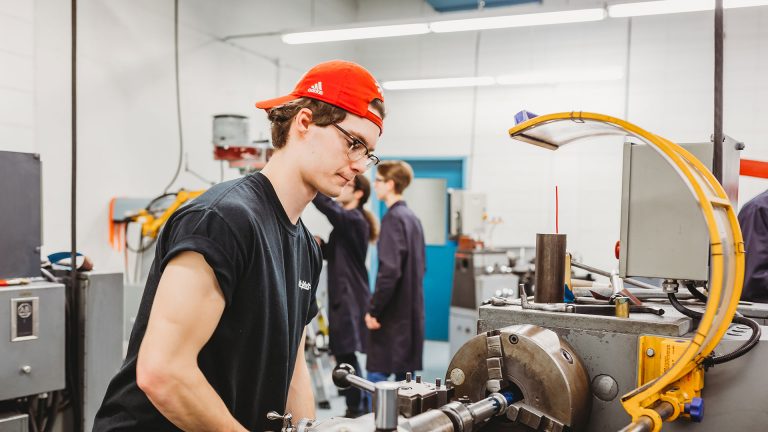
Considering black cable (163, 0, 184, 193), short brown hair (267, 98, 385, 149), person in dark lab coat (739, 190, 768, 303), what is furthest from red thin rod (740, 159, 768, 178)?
black cable (163, 0, 184, 193)

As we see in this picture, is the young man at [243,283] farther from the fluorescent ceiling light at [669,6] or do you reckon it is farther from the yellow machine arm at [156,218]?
the fluorescent ceiling light at [669,6]

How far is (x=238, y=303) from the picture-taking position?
3.37 feet

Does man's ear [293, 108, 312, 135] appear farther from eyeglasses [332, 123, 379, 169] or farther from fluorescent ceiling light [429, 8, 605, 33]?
fluorescent ceiling light [429, 8, 605, 33]

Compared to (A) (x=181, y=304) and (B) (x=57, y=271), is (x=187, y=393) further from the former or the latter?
(B) (x=57, y=271)

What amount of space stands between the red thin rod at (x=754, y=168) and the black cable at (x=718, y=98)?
1.78 ft

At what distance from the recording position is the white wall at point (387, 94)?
338 cm

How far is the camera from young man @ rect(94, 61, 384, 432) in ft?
3.01

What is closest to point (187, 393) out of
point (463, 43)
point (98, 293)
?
point (98, 293)

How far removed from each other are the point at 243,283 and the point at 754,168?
1.45m

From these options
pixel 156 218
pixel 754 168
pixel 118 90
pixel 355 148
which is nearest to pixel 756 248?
pixel 754 168

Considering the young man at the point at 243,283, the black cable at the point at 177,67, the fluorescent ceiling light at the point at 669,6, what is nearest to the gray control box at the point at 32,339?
the young man at the point at 243,283

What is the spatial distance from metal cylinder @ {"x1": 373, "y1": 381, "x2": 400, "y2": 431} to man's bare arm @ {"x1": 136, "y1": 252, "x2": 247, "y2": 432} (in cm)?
37

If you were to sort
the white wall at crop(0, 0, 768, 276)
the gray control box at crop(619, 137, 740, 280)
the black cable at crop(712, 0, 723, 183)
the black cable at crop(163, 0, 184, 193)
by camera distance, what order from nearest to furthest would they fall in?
the gray control box at crop(619, 137, 740, 280) < the black cable at crop(712, 0, 723, 183) < the white wall at crop(0, 0, 768, 276) < the black cable at crop(163, 0, 184, 193)

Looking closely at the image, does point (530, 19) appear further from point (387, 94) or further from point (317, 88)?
point (387, 94)
